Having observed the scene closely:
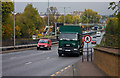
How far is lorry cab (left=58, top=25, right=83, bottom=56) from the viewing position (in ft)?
105

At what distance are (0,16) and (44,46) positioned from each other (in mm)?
10941

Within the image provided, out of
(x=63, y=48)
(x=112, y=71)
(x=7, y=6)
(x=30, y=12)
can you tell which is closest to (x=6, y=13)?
(x=7, y=6)

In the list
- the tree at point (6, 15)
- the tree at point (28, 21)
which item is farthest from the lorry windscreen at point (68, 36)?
the tree at point (28, 21)

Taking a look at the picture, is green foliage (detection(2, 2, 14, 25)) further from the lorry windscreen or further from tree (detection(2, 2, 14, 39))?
the lorry windscreen

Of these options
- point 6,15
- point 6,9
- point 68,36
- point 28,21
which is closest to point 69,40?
point 68,36

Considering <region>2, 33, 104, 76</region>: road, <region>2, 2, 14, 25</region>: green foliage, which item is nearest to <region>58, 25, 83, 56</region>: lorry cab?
<region>2, 33, 104, 76</region>: road

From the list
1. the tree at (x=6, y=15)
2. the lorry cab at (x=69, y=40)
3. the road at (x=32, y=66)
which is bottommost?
the road at (x=32, y=66)

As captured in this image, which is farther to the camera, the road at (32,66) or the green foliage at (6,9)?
the green foliage at (6,9)

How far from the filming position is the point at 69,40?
3200 cm

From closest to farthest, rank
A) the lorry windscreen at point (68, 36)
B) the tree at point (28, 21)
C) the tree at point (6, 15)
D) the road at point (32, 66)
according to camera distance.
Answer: the road at point (32, 66) < the lorry windscreen at point (68, 36) < the tree at point (6, 15) < the tree at point (28, 21)

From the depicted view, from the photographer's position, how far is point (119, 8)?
13562 millimetres

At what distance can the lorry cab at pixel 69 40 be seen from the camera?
3203 centimetres

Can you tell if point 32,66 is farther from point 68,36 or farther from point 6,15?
point 6,15

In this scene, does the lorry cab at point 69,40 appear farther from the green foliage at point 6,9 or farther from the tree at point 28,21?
the tree at point 28,21
